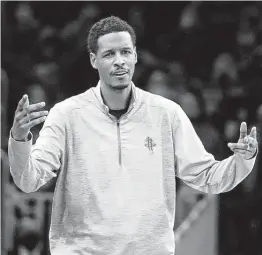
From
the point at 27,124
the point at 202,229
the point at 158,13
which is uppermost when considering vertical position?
the point at 158,13

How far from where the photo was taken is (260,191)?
4809mm

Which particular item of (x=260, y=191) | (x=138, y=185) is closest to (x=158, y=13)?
(x=260, y=191)

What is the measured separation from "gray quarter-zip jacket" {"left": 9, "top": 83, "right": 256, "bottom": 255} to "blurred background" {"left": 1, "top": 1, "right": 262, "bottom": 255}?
66.4 inches

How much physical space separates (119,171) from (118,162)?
41 millimetres

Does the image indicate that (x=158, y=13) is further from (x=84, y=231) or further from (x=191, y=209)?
(x=84, y=231)

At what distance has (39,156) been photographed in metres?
2.90

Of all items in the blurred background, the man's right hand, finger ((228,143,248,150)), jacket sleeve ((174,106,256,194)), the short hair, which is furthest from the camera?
the blurred background

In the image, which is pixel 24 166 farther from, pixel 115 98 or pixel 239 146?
pixel 239 146

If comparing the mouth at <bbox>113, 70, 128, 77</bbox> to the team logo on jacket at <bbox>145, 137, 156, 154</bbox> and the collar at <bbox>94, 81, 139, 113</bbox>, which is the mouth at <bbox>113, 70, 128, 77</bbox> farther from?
the team logo on jacket at <bbox>145, 137, 156, 154</bbox>

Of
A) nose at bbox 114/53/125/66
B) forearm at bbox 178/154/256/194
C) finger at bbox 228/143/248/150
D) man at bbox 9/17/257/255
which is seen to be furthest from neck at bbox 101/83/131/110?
finger at bbox 228/143/248/150

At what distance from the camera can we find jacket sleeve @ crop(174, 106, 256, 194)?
9.83ft

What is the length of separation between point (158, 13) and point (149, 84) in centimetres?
83

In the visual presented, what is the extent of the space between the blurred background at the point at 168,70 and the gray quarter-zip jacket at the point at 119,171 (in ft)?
5.53

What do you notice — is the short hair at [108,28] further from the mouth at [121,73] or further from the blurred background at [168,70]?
the blurred background at [168,70]
